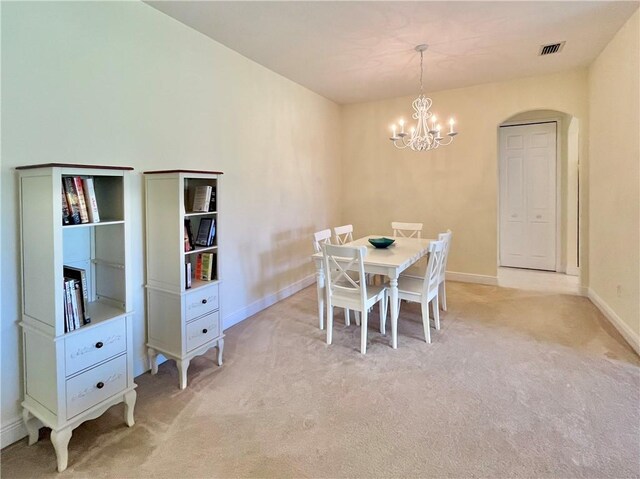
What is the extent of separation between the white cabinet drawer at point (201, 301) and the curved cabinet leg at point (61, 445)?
90 centimetres

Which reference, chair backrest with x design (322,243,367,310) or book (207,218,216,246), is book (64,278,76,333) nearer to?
book (207,218,216,246)

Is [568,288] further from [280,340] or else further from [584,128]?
[280,340]

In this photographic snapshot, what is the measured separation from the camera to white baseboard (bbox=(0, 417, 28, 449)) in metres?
1.89

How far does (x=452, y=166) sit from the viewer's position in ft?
16.8

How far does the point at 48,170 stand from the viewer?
167 centimetres

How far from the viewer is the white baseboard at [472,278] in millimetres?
4977

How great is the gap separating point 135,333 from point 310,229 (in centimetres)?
283

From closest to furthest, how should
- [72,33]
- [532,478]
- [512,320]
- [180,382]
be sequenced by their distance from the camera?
1. [532,478]
2. [72,33]
3. [180,382]
4. [512,320]

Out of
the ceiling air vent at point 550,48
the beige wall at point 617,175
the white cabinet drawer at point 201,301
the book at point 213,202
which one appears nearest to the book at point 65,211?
the white cabinet drawer at point 201,301

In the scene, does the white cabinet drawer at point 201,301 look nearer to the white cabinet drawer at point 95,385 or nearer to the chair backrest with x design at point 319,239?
the white cabinet drawer at point 95,385

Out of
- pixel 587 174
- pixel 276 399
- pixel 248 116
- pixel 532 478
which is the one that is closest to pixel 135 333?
pixel 276 399

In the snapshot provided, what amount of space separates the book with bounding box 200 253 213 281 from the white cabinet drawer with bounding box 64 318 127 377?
765 mm

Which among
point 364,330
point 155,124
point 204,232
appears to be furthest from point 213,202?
point 364,330

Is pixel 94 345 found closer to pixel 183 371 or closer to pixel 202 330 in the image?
pixel 183 371
